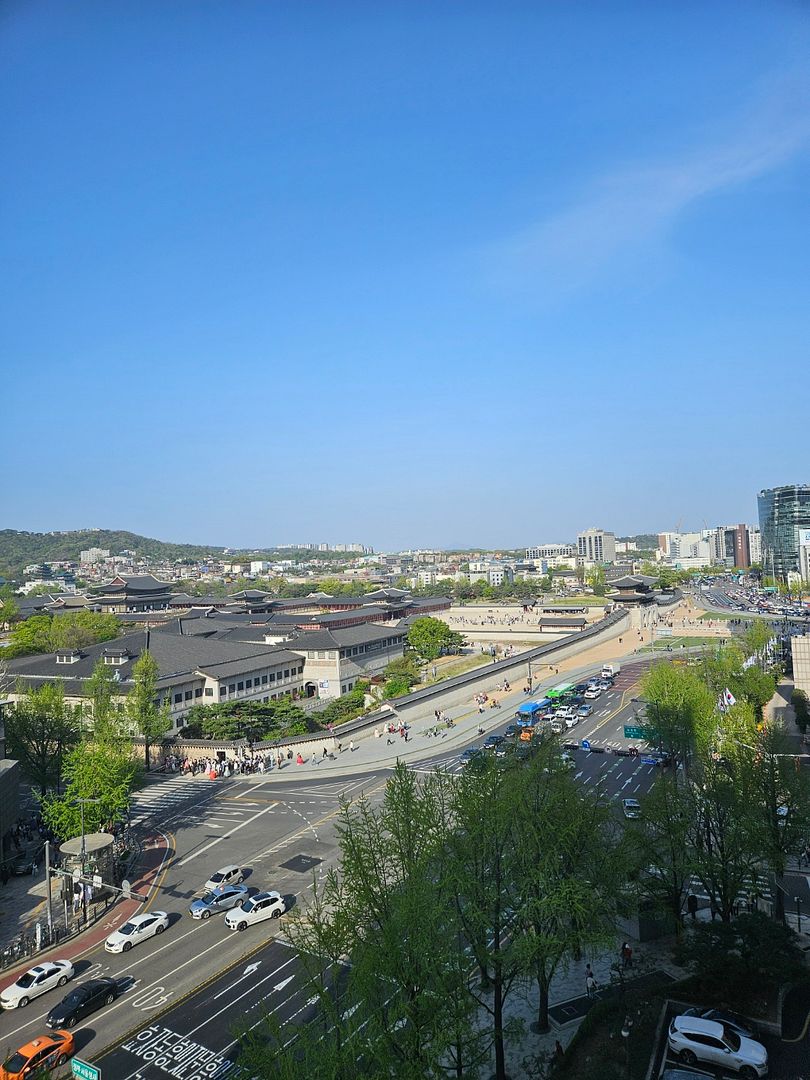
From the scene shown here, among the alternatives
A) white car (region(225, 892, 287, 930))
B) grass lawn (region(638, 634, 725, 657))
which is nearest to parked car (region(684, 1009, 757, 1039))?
white car (region(225, 892, 287, 930))

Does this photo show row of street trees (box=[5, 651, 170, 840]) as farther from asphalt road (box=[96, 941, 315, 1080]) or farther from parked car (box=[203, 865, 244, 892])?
asphalt road (box=[96, 941, 315, 1080])

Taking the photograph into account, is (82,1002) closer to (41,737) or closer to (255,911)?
(255,911)

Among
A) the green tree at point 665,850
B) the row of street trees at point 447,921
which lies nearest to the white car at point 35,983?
the row of street trees at point 447,921

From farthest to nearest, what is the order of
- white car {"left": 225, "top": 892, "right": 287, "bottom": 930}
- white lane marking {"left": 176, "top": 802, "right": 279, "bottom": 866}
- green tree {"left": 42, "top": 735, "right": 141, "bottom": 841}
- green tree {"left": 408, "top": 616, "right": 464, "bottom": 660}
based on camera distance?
green tree {"left": 408, "top": 616, "right": 464, "bottom": 660} → white lane marking {"left": 176, "top": 802, "right": 279, "bottom": 866} → green tree {"left": 42, "top": 735, "right": 141, "bottom": 841} → white car {"left": 225, "top": 892, "right": 287, "bottom": 930}

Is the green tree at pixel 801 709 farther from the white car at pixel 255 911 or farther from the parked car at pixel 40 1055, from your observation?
the parked car at pixel 40 1055

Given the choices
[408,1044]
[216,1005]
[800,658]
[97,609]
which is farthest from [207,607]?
[408,1044]
